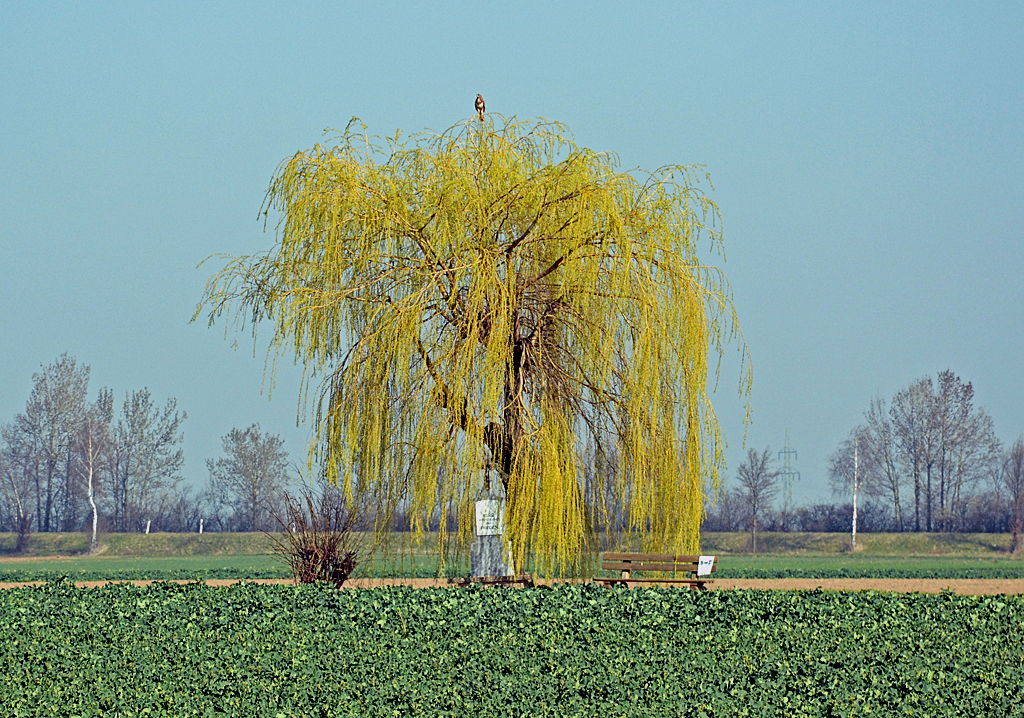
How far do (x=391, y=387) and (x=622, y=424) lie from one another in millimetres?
3090

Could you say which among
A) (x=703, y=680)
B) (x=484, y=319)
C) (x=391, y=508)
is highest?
(x=484, y=319)

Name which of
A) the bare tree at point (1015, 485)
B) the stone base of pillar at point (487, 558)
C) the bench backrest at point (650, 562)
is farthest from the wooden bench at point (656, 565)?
the bare tree at point (1015, 485)

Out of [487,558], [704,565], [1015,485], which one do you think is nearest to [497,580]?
[487,558]

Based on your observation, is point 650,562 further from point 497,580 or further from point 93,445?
point 93,445

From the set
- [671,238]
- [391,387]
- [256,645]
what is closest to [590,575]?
[391,387]

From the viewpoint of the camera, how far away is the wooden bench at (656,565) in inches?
532

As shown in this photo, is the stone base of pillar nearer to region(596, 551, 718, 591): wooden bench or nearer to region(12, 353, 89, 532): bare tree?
region(596, 551, 718, 591): wooden bench

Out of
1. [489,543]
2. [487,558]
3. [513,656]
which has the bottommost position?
[513,656]

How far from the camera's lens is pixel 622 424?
44.0 ft

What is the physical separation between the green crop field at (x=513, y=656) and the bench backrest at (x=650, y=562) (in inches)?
140

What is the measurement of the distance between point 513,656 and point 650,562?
5.08 m

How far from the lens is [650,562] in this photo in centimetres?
1371

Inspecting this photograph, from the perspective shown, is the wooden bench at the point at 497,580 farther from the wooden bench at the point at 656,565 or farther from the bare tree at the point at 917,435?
the bare tree at the point at 917,435

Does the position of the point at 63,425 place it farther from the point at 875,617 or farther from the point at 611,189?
the point at 875,617
